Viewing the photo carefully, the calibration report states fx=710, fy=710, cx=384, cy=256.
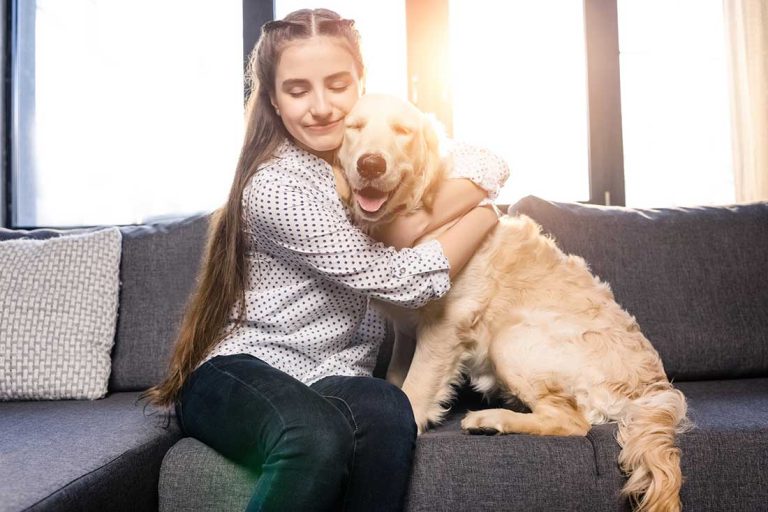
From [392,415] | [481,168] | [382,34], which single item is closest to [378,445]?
[392,415]

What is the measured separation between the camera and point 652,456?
58.7 inches

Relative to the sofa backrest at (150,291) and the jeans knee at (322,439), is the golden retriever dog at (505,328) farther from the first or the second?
the sofa backrest at (150,291)

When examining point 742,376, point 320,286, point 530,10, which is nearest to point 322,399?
point 320,286

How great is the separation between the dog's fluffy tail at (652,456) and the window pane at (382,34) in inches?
101

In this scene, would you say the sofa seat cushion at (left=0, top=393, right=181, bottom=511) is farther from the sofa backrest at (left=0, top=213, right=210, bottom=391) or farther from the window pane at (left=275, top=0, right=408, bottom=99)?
the window pane at (left=275, top=0, right=408, bottom=99)

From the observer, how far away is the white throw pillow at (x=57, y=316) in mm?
2133

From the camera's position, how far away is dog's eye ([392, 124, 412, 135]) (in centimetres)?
183

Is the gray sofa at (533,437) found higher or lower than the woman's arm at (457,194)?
lower

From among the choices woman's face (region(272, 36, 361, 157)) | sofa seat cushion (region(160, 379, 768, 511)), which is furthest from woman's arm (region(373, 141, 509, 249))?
sofa seat cushion (region(160, 379, 768, 511))

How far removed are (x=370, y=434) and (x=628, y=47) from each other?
3.24m

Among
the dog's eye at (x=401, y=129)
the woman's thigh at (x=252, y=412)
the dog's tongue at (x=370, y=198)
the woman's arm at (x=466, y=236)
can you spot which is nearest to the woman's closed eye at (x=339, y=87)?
the dog's eye at (x=401, y=129)

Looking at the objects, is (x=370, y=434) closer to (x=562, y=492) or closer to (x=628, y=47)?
(x=562, y=492)

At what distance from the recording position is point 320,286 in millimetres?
1817

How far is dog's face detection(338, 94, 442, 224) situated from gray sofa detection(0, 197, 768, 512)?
0.60m
